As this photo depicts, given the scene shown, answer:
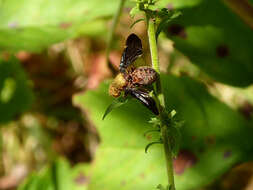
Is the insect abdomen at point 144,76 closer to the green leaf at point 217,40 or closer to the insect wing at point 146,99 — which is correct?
the insect wing at point 146,99

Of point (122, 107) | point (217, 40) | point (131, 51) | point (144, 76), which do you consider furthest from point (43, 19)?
point (144, 76)

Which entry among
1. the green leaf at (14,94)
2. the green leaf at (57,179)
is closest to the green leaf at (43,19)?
the green leaf at (14,94)

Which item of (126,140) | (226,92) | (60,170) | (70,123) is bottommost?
(70,123)

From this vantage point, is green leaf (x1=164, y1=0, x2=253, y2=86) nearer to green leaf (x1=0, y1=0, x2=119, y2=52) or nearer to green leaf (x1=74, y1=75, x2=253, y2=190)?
green leaf (x1=74, y1=75, x2=253, y2=190)

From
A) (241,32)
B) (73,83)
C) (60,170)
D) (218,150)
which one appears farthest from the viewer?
(73,83)

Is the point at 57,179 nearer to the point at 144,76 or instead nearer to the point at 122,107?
the point at 122,107

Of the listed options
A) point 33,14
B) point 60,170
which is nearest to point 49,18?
point 33,14

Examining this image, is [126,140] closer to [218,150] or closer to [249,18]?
[218,150]

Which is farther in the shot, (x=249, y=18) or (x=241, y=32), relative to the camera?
(x=241, y=32)
